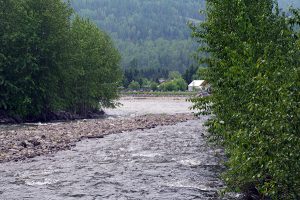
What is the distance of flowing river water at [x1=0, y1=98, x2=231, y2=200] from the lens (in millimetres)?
19375

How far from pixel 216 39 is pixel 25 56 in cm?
3173

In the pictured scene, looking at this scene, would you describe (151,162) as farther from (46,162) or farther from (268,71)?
(268,71)

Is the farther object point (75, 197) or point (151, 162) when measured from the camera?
point (151, 162)

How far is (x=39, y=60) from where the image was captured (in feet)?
184

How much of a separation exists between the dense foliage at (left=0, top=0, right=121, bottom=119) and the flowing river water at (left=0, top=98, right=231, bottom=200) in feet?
70.3

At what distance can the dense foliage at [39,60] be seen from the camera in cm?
5225

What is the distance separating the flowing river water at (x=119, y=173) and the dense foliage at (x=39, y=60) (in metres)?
21.4

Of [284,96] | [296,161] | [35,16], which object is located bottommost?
[296,161]

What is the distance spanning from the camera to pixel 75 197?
18641 millimetres

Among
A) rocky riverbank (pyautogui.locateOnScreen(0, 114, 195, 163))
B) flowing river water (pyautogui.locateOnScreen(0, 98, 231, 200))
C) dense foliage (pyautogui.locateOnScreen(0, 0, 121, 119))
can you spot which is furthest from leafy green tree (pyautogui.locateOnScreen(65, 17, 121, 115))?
flowing river water (pyautogui.locateOnScreen(0, 98, 231, 200))

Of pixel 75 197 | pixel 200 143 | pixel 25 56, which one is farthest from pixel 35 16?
pixel 75 197

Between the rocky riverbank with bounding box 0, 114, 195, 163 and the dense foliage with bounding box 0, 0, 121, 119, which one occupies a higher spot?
the dense foliage with bounding box 0, 0, 121, 119

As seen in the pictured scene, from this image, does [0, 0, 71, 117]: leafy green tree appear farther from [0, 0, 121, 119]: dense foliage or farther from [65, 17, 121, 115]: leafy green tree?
[65, 17, 121, 115]: leafy green tree

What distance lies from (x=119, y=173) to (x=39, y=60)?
3621 centimetres
